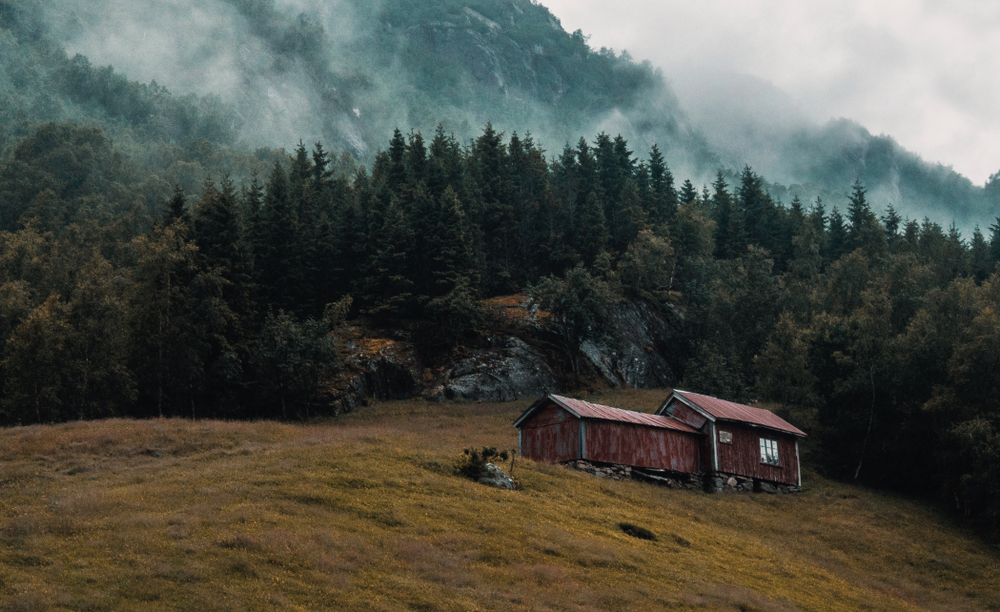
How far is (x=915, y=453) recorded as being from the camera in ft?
194

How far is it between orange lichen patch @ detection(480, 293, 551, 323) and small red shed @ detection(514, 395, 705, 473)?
111 feet

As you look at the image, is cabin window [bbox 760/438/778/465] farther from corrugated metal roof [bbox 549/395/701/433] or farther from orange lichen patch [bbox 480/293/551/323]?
orange lichen patch [bbox 480/293/551/323]

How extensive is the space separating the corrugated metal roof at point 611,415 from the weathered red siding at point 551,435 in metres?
0.58

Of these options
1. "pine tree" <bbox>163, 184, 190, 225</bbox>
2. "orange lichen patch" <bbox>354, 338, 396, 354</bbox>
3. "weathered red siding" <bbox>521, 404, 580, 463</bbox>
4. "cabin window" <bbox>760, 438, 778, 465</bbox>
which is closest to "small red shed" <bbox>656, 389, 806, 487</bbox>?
"cabin window" <bbox>760, 438, 778, 465</bbox>

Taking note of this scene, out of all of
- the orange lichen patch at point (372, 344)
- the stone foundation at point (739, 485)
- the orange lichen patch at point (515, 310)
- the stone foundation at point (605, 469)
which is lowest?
the stone foundation at point (739, 485)

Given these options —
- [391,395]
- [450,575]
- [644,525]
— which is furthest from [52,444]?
[391,395]

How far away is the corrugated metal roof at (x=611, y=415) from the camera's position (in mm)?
46197

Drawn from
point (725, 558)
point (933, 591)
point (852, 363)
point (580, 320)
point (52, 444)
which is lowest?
point (933, 591)

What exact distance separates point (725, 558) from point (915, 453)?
123 feet

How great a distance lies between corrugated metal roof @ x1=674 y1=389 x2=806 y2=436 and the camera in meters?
52.0

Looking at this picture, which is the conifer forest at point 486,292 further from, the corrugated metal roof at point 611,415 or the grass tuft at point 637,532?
the grass tuft at point 637,532

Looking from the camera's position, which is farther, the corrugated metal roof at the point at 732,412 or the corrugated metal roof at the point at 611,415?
the corrugated metal roof at the point at 732,412

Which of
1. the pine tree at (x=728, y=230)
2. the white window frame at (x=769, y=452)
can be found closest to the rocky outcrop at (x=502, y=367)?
the white window frame at (x=769, y=452)

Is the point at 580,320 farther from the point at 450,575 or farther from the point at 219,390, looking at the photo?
the point at 450,575
